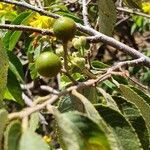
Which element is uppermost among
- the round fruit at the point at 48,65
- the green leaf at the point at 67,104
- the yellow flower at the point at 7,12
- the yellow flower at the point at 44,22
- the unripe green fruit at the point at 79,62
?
the round fruit at the point at 48,65

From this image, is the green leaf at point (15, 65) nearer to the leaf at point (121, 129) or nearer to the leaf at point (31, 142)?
the leaf at point (121, 129)

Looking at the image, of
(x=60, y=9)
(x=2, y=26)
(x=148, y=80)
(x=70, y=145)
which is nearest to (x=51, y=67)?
(x=70, y=145)

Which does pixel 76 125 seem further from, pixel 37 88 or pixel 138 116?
pixel 37 88

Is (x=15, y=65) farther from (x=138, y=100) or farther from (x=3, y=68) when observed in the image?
(x=138, y=100)

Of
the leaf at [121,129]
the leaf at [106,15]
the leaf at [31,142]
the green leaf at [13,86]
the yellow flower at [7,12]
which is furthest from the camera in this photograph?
the yellow flower at [7,12]

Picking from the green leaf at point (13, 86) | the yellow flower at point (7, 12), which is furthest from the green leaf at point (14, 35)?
the yellow flower at point (7, 12)

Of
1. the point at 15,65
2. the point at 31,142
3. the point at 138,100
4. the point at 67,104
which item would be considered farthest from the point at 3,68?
the point at 15,65

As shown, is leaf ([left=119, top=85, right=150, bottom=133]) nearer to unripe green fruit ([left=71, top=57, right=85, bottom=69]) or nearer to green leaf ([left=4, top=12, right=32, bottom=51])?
unripe green fruit ([left=71, top=57, right=85, bottom=69])
